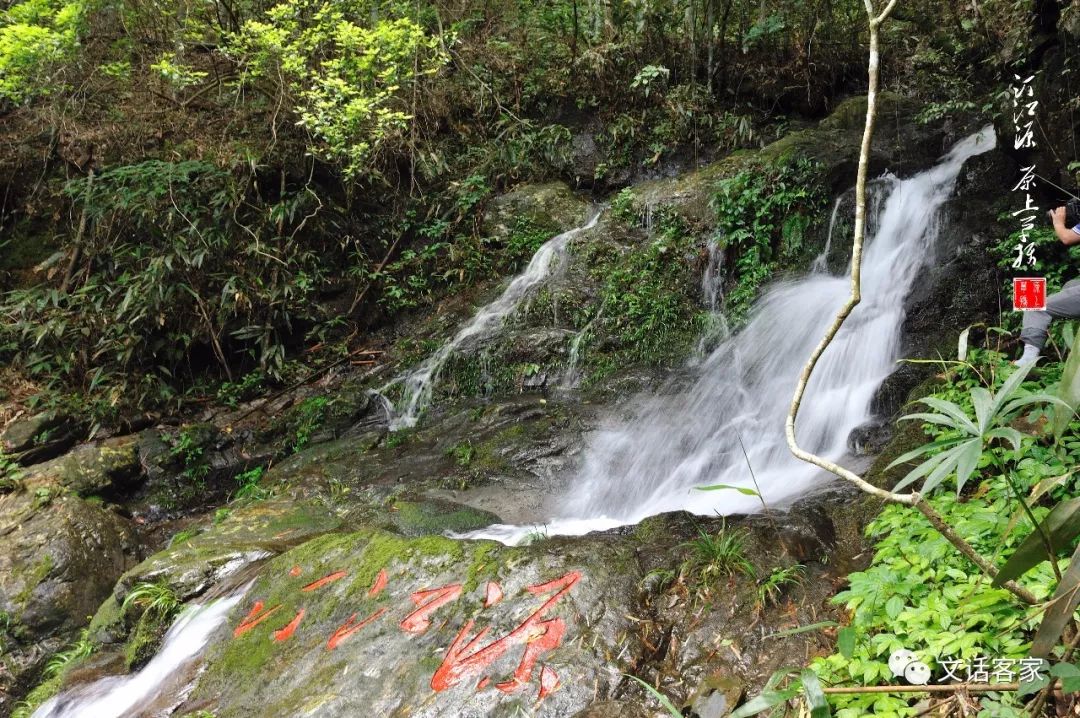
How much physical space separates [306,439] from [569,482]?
3.88m

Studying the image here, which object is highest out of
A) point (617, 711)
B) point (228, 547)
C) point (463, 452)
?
point (617, 711)

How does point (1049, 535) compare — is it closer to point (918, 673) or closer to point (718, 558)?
point (918, 673)

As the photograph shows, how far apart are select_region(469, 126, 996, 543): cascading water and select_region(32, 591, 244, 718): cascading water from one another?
1959 millimetres

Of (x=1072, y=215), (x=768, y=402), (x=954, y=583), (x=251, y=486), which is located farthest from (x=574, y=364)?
(x=954, y=583)

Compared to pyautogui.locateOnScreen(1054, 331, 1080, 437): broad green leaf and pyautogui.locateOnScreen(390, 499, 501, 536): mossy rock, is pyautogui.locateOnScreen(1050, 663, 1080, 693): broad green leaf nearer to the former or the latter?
pyautogui.locateOnScreen(1054, 331, 1080, 437): broad green leaf

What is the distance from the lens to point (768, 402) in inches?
255

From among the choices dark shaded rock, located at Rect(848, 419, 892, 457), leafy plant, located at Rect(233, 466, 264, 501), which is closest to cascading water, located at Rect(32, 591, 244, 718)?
leafy plant, located at Rect(233, 466, 264, 501)

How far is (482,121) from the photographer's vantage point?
471 inches

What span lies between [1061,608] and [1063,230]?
13.0 ft

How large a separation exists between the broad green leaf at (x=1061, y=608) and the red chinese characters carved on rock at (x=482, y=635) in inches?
73.9

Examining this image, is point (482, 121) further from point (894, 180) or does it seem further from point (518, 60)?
point (894, 180)

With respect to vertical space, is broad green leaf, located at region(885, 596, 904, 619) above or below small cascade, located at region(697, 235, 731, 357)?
below

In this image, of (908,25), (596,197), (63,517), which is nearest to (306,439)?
(63,517)

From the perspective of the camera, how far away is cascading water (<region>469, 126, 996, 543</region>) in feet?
18.0
